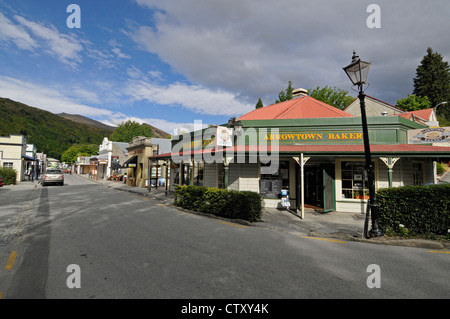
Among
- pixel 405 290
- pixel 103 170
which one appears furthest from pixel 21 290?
pixel 103 170

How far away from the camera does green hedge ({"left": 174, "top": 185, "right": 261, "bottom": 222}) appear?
870 cm

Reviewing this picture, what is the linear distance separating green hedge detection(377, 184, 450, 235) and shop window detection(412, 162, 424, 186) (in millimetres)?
6048

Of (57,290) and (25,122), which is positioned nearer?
(57,290)

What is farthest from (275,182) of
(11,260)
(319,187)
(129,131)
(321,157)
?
(129,131)

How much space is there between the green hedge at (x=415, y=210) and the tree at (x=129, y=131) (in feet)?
204

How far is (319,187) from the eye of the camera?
504 inches

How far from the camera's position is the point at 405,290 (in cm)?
361

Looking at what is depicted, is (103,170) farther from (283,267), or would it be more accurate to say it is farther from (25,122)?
(25,122)

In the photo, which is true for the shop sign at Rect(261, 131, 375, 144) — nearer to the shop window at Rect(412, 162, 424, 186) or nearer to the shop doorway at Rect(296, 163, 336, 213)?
the shop doorway at Rect(296, 163, 336, 213)

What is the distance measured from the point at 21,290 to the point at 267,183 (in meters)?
9.96

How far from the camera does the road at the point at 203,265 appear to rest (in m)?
3.46

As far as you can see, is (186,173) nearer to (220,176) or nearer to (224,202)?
(220,176)

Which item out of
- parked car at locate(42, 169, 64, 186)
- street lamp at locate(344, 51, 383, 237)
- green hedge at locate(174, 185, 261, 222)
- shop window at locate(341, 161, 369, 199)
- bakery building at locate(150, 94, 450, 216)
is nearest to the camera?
street lamp at locate(344, 51, 383, 237)

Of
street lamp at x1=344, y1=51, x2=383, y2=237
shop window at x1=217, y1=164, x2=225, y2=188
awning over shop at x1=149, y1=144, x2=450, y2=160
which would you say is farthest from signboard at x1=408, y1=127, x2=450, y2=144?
shop window at x1=217, y1=164, x2=225, y2=188
